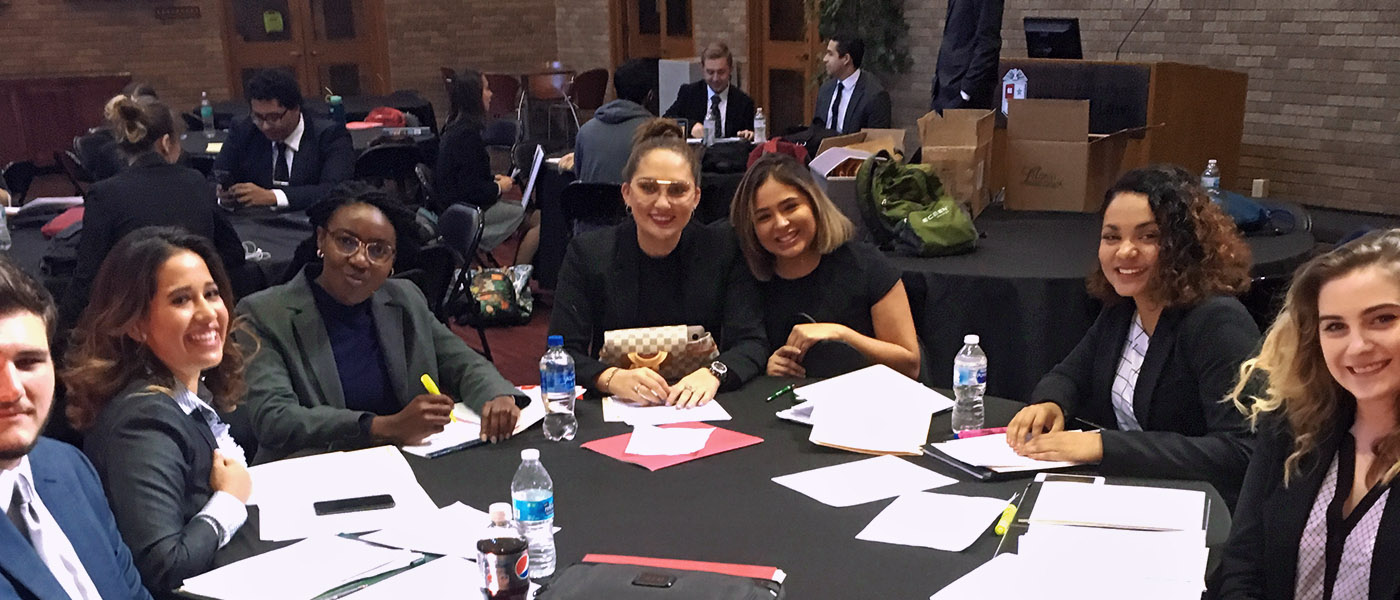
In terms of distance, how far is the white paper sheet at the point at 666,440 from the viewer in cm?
262

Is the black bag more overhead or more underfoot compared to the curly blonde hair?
more underfoot

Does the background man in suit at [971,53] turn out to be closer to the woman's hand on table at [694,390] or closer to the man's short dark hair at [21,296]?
the woman's hand on table at [694,390]

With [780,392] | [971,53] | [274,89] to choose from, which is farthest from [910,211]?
[274,89]

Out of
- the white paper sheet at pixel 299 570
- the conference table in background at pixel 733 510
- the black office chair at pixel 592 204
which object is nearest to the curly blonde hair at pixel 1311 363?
the conference table in background at pixel 733 510

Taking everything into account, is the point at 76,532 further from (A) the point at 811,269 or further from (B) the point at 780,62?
(B) the point at 780,62

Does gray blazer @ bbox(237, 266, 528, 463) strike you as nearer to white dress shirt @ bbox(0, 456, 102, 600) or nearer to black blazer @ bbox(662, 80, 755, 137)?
white dress shirt @ bbox(0, 456, 102, 600)

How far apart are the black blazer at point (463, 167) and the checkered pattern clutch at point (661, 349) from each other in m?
3.52

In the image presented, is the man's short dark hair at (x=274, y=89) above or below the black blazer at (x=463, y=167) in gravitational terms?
above

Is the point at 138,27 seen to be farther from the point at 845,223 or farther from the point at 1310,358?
the point at 1310,358

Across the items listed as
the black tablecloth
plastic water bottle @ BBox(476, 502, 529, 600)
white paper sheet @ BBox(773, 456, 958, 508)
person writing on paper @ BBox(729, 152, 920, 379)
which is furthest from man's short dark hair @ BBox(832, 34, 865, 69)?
plastic water bottle @ BBox(476, 502, 529, 600)

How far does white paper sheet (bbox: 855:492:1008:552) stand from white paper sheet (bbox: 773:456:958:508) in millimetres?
62

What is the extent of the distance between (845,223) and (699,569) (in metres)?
1.69

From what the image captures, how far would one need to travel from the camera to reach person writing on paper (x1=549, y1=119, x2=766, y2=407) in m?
3.30

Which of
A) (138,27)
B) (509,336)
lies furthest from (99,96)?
(509,336)
